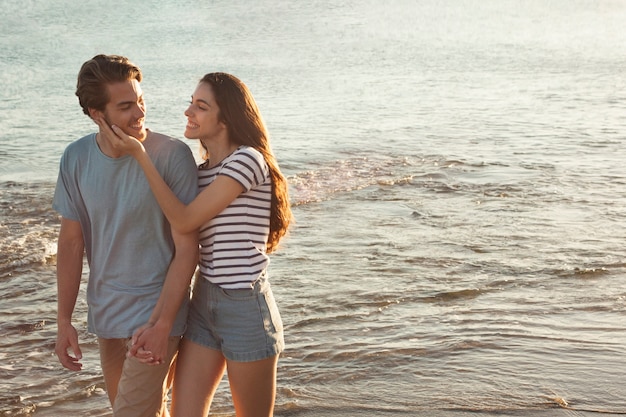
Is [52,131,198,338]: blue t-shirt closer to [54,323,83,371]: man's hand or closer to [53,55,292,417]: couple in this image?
[53,55,292,417]: couple

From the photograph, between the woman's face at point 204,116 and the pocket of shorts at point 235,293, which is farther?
the woman's face at point 204,116

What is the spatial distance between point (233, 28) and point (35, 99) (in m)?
13.5

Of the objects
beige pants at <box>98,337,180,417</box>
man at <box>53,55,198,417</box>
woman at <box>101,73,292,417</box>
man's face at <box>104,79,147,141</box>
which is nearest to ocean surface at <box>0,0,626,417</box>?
woman at <box>101,73,292,417</box>

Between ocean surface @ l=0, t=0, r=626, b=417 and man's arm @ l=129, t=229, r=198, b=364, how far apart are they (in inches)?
73.0

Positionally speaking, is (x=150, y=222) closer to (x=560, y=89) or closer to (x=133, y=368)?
(x=133, y=368)

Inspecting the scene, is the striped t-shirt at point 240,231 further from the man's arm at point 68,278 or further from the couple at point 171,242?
the man's arm at point 68,278

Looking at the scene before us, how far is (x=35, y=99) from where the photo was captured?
1825 cm

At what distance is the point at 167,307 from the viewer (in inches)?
140

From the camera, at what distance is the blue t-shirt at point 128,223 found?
3.64 m

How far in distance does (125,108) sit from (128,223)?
0.44 m

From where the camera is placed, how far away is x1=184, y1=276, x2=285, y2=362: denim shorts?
369 centimetres

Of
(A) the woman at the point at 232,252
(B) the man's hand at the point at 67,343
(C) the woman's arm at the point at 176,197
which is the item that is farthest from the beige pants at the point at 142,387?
(C) the woman's arm at the point at 176,197

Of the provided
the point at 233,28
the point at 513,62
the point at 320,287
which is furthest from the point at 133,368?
the point at 233,28

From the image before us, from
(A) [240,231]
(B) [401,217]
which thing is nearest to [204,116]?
(A) [240,231]
